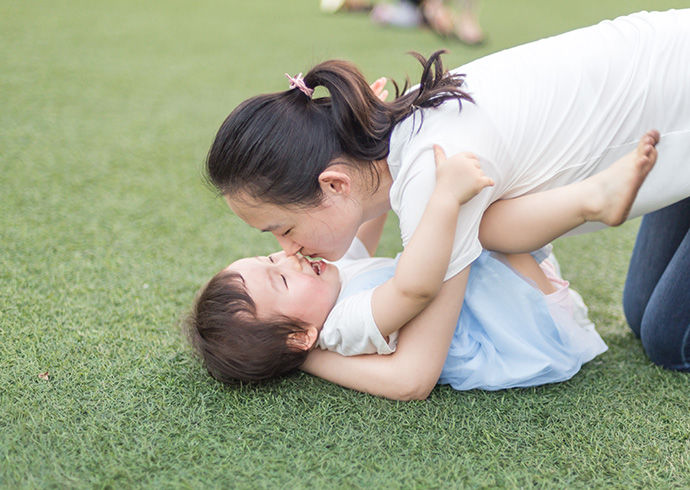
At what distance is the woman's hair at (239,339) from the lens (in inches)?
62.0

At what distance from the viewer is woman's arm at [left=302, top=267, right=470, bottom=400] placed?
5.06ft

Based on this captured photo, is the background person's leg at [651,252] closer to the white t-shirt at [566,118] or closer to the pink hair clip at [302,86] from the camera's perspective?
the white t-shirt at [566,118]

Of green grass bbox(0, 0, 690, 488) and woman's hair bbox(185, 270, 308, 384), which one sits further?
woman's hair bbox(185, 270, 308, 384)

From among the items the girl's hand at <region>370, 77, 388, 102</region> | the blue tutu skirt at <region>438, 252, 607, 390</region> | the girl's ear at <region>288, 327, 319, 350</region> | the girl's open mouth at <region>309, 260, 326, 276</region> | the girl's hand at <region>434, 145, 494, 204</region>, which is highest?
the girl's hand at <region>370, 77, 388, 102</region>

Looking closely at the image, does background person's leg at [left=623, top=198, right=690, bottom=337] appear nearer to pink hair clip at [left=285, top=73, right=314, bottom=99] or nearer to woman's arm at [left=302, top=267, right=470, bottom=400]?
woman's arm at [left=302, top=267, right=470, bottom=400]

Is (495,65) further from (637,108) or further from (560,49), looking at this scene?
(637,108)

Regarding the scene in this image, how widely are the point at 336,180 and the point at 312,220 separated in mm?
116

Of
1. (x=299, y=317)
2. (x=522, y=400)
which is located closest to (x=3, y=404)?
(x=299, y=317)

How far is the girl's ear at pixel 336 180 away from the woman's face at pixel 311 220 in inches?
0.5

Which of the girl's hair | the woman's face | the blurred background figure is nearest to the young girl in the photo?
the woman's face

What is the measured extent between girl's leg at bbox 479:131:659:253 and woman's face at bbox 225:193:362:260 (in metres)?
0.31

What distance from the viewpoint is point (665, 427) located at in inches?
58.7

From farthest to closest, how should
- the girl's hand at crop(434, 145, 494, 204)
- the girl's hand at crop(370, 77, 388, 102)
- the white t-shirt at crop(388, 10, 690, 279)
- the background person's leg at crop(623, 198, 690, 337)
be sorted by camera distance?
the background person's leg at crop(623, 198, 690, 337)
the girl's hand at crop(370, 77, 388, 102)
the white t-shirt at crop(388, 10, 690, 279)
the girl's hand at crop(434, 145, 494, 204)

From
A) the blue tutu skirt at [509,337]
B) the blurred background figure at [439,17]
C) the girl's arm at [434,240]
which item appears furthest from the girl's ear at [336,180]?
the blurred background figure at [439,17]
